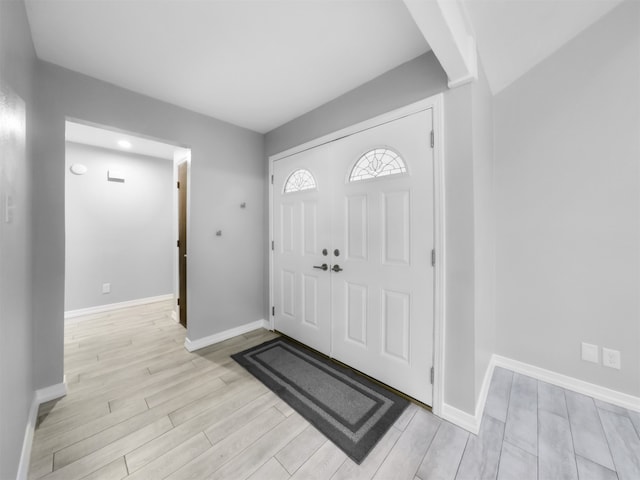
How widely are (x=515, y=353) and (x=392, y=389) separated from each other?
1.25 meters

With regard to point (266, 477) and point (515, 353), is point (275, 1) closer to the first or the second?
point (266, 477)

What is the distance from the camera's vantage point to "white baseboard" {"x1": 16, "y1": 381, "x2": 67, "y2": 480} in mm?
1210

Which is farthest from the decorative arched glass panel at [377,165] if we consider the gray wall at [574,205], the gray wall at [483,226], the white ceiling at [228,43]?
the gray wall at [574,205]

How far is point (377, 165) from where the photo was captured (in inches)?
76.9

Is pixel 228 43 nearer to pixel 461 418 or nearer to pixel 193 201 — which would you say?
pixel 193 201

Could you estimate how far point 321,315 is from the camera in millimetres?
2438

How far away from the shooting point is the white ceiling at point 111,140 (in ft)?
10.2

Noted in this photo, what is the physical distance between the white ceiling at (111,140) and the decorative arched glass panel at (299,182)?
5.10 feet

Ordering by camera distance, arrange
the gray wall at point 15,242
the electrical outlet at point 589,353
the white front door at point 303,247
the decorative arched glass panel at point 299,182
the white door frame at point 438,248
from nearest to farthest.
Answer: the gray wall at point 15,242 → the white door frame at point 438,248 → the electrical outlet at point 589,353 → the white front door at point 303,247 → the decorative arched glass panel at point 299,182

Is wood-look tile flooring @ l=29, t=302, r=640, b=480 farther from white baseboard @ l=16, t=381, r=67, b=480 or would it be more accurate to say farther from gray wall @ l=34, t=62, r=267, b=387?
gray wall @ l=34, t=62, r=267, b=387

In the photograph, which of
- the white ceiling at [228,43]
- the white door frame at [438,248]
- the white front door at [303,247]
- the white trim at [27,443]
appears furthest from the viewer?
the white front door at [303,247]

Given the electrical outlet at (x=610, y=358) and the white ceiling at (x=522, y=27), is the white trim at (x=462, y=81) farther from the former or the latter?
the electrical outlet at (x=610, y=358)

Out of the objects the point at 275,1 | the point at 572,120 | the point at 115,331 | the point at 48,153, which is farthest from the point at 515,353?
the point at 115,331

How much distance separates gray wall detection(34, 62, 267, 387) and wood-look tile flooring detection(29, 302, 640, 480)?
1.89 feet
